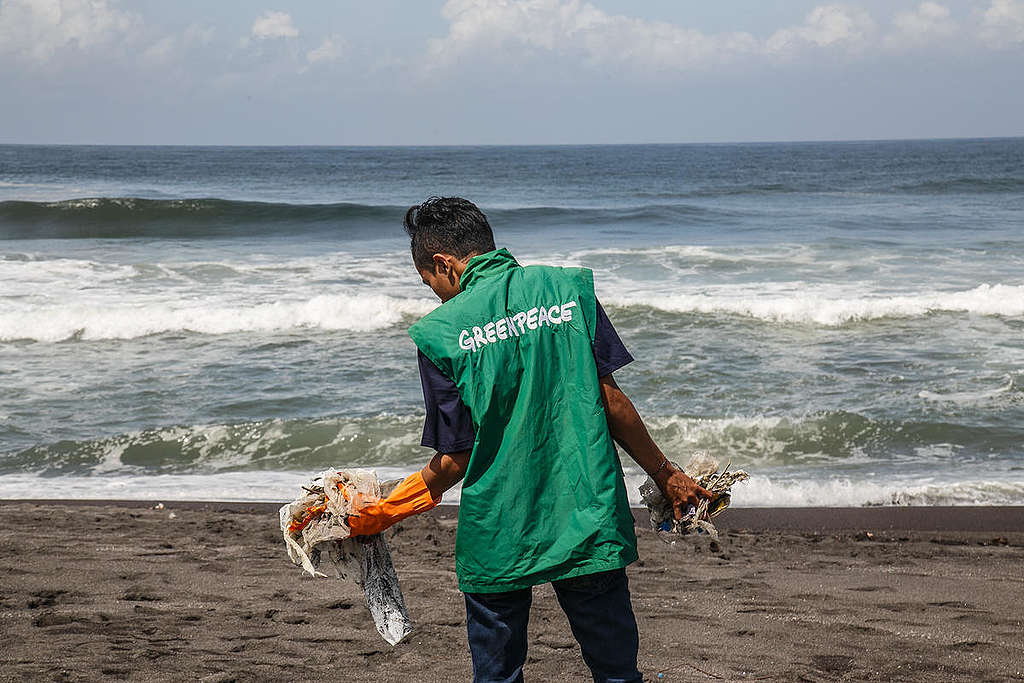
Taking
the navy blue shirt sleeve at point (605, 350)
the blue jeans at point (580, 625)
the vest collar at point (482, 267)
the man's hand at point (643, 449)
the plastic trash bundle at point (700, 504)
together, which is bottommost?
the blue jeans at point (580, 625)

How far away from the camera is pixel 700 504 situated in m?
2.52

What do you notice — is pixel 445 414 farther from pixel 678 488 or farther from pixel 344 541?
pixel 678 488

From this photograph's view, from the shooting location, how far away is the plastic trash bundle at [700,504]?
2.52 metres

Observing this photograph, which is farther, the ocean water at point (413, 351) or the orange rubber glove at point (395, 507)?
the ocean water at point (413, 351)

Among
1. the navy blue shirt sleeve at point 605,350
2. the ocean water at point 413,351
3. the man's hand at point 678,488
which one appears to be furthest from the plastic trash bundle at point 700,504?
the ocean water at point 413,351

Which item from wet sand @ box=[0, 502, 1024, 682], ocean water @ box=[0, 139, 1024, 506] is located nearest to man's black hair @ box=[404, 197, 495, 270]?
wet sand @ box=[0, 502, 1024, 682]

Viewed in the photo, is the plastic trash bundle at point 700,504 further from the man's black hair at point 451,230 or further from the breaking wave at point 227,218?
the breaking wave at point 227,218

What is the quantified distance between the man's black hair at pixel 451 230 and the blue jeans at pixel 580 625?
80 centimetres

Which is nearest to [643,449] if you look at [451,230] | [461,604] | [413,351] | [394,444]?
[451,230]

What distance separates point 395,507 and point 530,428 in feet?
1.34

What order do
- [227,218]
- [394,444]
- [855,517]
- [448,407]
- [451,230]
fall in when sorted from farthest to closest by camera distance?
1. [227,218]
2. [394,444]
3. [855,517]
4. [451,230]
5. [448,407]

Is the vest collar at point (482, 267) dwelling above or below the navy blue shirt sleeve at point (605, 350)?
above

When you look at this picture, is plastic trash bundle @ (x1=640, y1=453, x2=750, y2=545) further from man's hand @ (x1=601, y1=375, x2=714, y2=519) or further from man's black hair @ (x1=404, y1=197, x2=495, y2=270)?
man's black hair @ (x1=404, y1=197, x2=495, y2=270)

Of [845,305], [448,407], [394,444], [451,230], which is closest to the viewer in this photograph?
[448,407]
